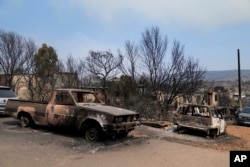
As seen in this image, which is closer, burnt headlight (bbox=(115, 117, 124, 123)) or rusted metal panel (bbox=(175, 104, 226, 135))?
burnt headlight (bbox=(115, 117, 124, 123))

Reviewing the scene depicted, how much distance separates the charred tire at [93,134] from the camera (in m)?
11.4

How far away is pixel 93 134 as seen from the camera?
37.7 ft

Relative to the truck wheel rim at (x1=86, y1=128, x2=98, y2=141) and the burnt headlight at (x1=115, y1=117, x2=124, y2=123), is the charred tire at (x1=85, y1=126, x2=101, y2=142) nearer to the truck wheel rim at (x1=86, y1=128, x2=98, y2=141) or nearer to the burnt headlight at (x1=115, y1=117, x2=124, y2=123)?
the truck wheel rim at (x1=86, y1=128, x2=98, y2=141)

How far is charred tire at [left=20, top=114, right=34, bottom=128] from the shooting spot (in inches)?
529

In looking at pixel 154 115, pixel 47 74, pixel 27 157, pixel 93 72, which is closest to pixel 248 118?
pixel 154 115

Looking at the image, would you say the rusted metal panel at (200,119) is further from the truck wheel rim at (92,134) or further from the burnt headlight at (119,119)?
the truck wheel rim at (92,134)

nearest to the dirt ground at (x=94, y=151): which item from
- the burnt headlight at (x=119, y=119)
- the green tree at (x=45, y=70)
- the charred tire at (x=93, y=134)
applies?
the charred tire at (x=93, y=134)

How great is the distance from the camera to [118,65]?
109ft

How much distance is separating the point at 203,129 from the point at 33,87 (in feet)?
63.6

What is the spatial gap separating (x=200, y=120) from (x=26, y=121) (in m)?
8.03

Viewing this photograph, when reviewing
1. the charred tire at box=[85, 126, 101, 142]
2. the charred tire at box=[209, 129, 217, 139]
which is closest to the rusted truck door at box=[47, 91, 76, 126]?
the charred tire at box=[85, 126, 101, 142]

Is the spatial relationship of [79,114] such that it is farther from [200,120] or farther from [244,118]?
[244,118]

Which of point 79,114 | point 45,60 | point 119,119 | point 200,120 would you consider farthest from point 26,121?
point 45,60

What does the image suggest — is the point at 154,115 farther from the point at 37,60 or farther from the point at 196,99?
the point at 196,99
